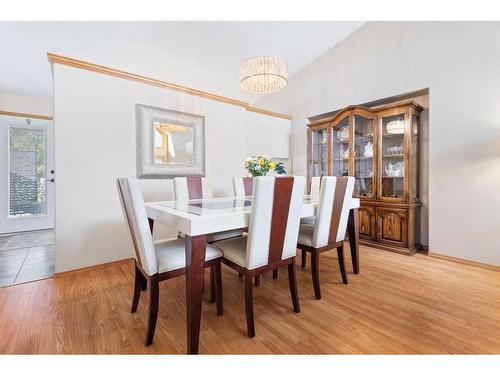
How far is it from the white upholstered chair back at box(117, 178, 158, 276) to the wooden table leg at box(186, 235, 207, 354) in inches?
9.9

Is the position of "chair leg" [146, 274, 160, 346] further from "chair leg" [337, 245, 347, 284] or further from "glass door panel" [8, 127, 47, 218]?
"glass door panel" [8, 127, 47, 218]

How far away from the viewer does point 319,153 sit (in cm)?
404

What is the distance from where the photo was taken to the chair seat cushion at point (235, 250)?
155 cm

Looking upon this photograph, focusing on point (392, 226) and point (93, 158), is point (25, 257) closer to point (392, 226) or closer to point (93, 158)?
point (93, 158)

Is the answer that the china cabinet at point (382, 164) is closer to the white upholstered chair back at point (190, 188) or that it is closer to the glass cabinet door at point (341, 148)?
the glass cabinet door at point (341, 148)

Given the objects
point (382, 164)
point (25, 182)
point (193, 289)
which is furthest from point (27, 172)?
point (382, 164)

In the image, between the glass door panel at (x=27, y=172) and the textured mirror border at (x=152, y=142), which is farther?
the glass door panel at (x=27, y=172)

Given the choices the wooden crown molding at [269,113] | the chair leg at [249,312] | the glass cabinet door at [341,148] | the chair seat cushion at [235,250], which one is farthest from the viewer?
the wooden crown molding at [269,113]

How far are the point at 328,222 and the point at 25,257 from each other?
3.43 metres

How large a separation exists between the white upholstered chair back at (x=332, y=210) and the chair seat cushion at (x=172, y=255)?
2.76ft

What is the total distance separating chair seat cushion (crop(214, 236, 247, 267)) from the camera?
61.1 inches

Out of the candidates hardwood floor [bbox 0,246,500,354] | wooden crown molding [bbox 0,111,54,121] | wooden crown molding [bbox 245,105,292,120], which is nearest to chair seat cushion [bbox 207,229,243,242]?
hardwood floor [bbox 0,246,500,354]

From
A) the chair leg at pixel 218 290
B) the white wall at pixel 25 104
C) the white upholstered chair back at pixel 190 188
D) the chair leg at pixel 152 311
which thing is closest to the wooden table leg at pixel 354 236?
the chair leg at pixel 218 290
